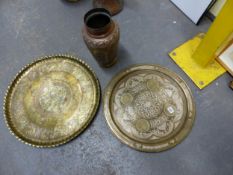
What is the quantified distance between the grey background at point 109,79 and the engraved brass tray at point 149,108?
0.04 m

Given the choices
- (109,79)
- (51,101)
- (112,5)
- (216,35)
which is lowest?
(51,101)

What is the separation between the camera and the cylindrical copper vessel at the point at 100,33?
97 centimetres

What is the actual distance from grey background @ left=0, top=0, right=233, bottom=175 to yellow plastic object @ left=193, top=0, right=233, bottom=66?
14cm

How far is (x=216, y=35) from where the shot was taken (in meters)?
0.98

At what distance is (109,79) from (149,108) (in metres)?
0.28

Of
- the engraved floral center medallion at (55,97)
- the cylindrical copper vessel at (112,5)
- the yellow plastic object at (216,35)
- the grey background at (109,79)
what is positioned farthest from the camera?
the cylindrical copper vessel at (112,5)

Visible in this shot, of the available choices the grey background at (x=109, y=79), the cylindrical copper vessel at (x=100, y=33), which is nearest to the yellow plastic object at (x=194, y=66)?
the grey background at (x=109, y=79)

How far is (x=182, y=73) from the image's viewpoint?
120cm

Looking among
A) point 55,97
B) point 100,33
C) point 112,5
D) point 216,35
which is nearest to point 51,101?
point 55,97

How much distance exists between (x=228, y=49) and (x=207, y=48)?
18 centimetres

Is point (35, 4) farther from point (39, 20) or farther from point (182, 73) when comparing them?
point (182, 73)

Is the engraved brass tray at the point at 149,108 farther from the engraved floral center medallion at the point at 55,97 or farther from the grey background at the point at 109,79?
the engraved floral center medallion at the point at 55,97

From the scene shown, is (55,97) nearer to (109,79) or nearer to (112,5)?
(109,79)

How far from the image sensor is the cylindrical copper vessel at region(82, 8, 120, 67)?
0.97 metres
